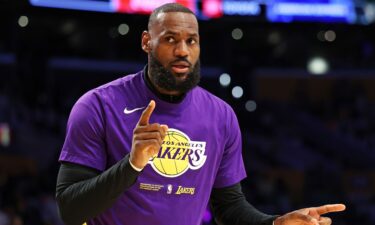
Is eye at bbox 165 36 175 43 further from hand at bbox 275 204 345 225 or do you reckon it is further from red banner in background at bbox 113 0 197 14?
red banner in background at bbox 113 0 197 14

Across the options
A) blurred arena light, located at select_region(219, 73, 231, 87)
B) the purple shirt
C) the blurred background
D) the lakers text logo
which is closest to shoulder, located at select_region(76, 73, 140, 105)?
the purple shirt

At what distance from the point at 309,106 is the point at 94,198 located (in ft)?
61.9

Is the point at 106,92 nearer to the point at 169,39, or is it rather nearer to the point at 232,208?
the point at 169,39

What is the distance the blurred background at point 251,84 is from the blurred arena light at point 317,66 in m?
0.04

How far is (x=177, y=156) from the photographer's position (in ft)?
10.1

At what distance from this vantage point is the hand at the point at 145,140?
261 centimetres

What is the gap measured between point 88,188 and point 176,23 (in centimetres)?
76

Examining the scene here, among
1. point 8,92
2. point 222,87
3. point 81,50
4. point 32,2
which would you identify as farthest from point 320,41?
point 32,2

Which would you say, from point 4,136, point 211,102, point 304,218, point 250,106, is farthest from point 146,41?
point 250,106

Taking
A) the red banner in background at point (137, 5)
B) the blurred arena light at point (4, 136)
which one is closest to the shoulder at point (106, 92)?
the red banner in background at point (137, 5)

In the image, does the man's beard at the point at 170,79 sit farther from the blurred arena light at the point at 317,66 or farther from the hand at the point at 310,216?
the blurred arena light at the point at 317,66

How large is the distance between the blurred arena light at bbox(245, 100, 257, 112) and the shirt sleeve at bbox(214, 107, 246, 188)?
1612cm

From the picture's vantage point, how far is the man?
2885 millimetres

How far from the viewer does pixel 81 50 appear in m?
22.3
